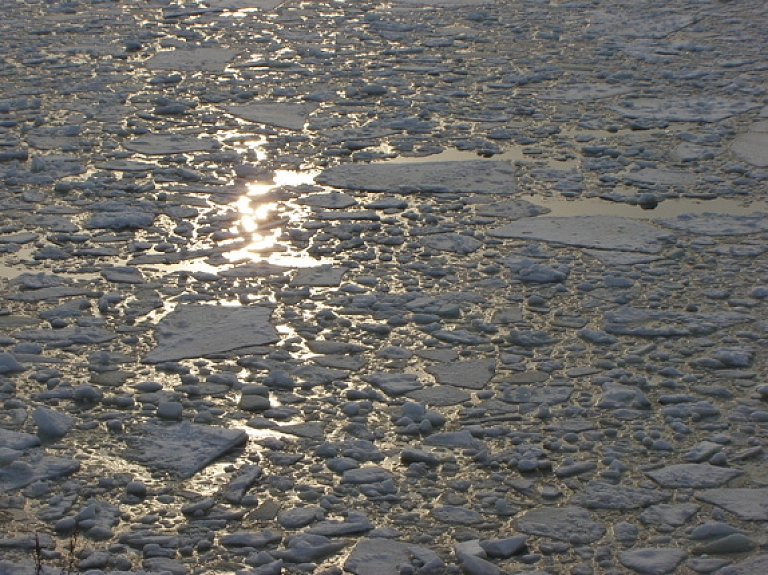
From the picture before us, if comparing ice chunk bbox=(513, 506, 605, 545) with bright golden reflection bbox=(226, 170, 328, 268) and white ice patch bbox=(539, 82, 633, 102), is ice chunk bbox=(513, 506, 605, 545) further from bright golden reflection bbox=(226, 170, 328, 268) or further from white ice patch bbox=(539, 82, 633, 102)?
white ice patch bbox=(539, 82, 633, 102)

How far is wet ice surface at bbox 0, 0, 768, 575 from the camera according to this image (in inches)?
112

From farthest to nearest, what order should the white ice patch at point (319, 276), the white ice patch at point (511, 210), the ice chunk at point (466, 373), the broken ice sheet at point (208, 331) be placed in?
the white ice patch at point (511, 210) < the white ice patch at point (319, 276) < the broken ice sheet at point (208, 331) < the ice chunk at point (466, 373)

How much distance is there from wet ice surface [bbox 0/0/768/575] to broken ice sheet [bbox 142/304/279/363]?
0.05 ft

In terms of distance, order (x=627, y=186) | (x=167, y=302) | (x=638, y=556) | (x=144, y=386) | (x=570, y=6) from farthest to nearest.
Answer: (x=570, y=6), (x=627, y=186), (x=167, y=302), (x=144, y=386), (x=638, y=556)

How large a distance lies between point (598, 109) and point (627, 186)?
1215 mm

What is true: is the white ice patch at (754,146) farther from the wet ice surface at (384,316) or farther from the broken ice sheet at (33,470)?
the broken ice sheet at (33,470)

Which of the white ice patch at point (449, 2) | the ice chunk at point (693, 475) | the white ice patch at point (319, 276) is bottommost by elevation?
the white ice patch at point (449, 2)

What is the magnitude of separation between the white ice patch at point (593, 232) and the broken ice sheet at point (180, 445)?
1.83 meters

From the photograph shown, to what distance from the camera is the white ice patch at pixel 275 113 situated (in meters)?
6.08

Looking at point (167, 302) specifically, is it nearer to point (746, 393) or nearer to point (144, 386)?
point (144, 386)

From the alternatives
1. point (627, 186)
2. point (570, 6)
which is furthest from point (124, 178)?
point (570, 6)

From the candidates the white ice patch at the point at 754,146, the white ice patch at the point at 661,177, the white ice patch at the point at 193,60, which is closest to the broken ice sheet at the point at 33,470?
the white ice patch at the point at 661,177

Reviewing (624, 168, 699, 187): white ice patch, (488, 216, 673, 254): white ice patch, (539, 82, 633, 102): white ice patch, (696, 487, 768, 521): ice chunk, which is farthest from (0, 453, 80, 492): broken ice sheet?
(539, 82, 633, 102): white ice patch

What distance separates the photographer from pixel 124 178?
5.25 metres
